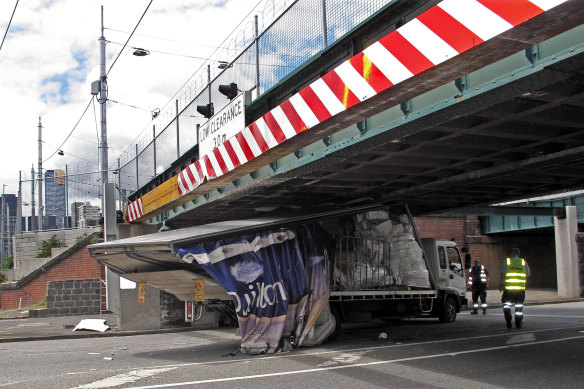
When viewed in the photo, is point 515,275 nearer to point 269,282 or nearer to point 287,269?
point 287,269

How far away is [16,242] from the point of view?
38.7 m

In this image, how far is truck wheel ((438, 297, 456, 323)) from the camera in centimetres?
1553

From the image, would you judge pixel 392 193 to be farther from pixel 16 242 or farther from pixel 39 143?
pixel 39 143

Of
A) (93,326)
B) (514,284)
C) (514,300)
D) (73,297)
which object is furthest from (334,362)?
(73,297)

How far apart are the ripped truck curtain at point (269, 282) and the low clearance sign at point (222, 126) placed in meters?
2.43

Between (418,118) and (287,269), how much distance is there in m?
4.59

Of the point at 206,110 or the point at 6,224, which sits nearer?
the point at 206,110

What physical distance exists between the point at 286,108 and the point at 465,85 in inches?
124

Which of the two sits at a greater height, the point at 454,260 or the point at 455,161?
the point at 455,161

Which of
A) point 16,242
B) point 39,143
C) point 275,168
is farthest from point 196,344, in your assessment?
point 39,143

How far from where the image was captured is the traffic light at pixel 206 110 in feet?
45.0

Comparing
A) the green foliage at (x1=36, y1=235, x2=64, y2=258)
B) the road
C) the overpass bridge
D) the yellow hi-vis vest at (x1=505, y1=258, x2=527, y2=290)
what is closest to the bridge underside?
the overpass bridge

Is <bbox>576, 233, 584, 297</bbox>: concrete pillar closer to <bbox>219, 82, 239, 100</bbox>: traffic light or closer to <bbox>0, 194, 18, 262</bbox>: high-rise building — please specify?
<bbox>219, 82, 239, 100</bbox>: traffic light

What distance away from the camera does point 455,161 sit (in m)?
10.1
